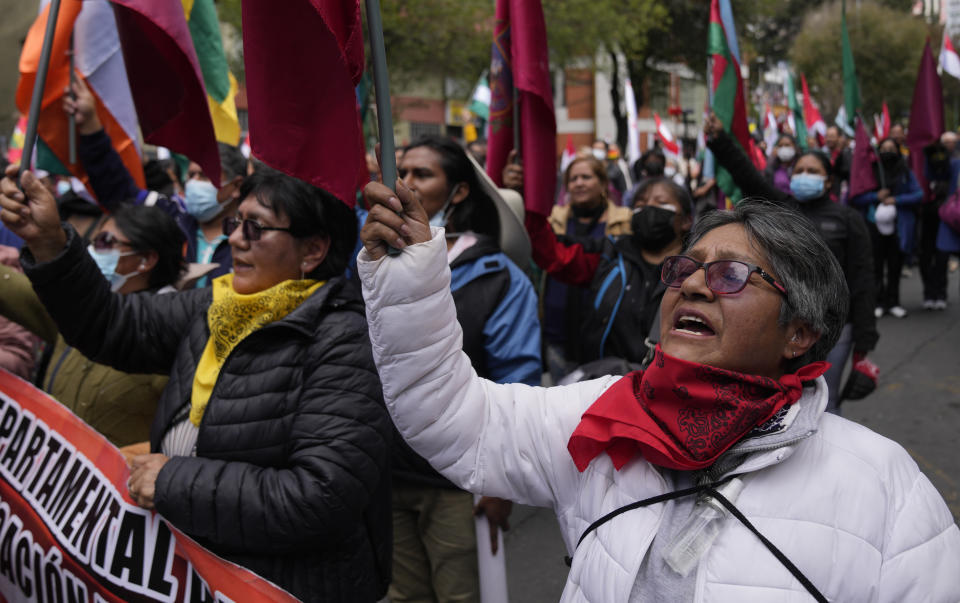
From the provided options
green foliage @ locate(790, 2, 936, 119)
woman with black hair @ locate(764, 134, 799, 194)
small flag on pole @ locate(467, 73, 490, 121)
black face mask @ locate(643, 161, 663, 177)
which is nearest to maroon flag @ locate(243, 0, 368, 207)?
black face mask @ locate(643, 161, 663, 177)

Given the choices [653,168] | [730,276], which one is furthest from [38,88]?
[653,168]

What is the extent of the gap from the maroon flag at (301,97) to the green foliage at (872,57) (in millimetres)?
31691

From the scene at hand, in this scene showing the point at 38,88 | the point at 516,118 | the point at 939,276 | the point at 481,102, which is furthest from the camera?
the point at 481,102

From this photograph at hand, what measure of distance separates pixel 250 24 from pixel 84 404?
1562 millimetres

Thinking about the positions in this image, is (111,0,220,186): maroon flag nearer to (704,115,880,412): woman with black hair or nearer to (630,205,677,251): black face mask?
(630,205,677,251): black face mask

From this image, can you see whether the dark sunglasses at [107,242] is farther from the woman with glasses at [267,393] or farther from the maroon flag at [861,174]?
the maroon flag at [861,174]

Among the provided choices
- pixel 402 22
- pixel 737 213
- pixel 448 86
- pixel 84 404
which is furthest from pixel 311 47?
pixel 448 86

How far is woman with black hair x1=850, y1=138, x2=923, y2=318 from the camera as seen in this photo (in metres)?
8.85

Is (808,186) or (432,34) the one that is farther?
(432,34)

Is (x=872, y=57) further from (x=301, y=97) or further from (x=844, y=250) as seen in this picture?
(x=301, y=97)

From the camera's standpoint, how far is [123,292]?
9.84ft

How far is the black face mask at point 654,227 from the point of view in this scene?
11.7 feet

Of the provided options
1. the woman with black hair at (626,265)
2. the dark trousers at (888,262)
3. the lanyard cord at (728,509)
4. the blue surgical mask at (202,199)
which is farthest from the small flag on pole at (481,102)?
the lanyard cord at (728,509)

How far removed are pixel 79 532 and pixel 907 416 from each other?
5.58 metres
